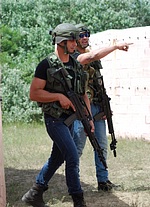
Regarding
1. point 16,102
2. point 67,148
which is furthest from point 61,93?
point 16,102

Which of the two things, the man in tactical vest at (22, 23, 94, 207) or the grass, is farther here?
the grass

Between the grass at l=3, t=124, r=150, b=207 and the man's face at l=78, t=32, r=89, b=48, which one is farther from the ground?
the man's face at l=78, t=32, r=89, b=48

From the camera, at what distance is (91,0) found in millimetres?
17766

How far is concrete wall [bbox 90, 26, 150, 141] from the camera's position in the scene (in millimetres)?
10922

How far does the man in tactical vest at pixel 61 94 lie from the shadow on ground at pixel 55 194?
0.65 m

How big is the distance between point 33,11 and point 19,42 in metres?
0.99

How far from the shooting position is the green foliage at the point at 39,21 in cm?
1669

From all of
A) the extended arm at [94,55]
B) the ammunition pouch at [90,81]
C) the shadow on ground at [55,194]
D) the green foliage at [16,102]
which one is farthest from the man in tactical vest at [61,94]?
the green foliage at [16,102]

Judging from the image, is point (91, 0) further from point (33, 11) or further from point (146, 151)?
point (146, 151)

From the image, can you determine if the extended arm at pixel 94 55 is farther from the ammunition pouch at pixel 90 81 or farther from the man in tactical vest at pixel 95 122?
the ammunition pouch at pixel 90 81

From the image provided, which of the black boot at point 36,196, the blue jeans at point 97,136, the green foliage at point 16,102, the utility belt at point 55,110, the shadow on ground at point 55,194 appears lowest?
the green foliage at point 16,102

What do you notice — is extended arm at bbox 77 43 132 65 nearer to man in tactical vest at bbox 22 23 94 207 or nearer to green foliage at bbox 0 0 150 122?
man in tactical vest at bbox 22 23 94 207

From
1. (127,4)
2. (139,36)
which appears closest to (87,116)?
(139,36)

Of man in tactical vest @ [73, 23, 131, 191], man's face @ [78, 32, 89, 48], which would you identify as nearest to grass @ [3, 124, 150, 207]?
man in tactical vest @ [73, 23, 131, 191]
